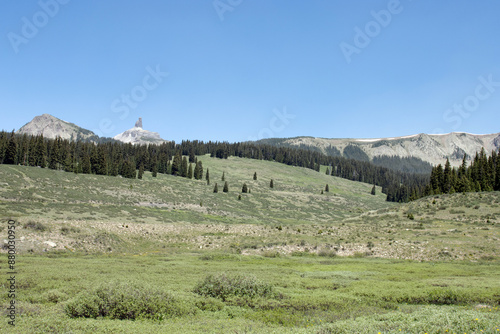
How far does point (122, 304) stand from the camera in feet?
34.0

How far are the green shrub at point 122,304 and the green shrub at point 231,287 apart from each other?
8.28 ft

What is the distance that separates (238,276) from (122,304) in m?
5.49

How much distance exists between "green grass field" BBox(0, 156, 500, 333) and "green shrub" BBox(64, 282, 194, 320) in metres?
0.03

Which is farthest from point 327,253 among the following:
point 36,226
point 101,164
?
point 101,164

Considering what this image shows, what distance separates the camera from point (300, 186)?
514 feet

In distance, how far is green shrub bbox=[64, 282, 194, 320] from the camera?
10.1 m

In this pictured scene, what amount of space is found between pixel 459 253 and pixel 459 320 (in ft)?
81.8

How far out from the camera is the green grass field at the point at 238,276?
9.79 m

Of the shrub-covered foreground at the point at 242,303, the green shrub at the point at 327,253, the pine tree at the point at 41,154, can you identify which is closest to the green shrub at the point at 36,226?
the shrub-covered foreground at the point at 242,303

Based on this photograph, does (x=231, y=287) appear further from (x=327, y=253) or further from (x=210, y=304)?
(x=327, y=253)

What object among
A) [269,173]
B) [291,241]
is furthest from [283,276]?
[269,173]

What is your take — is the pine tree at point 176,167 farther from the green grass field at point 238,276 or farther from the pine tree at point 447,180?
the pine tree at point 447,180

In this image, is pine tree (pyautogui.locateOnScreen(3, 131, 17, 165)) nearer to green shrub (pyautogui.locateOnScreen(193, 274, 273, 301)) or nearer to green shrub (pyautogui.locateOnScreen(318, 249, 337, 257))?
green shrub (pyautogui.locateOnScreen(318, 249, 337, 257))

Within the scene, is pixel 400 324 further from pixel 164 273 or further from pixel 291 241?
pixel 291 241
